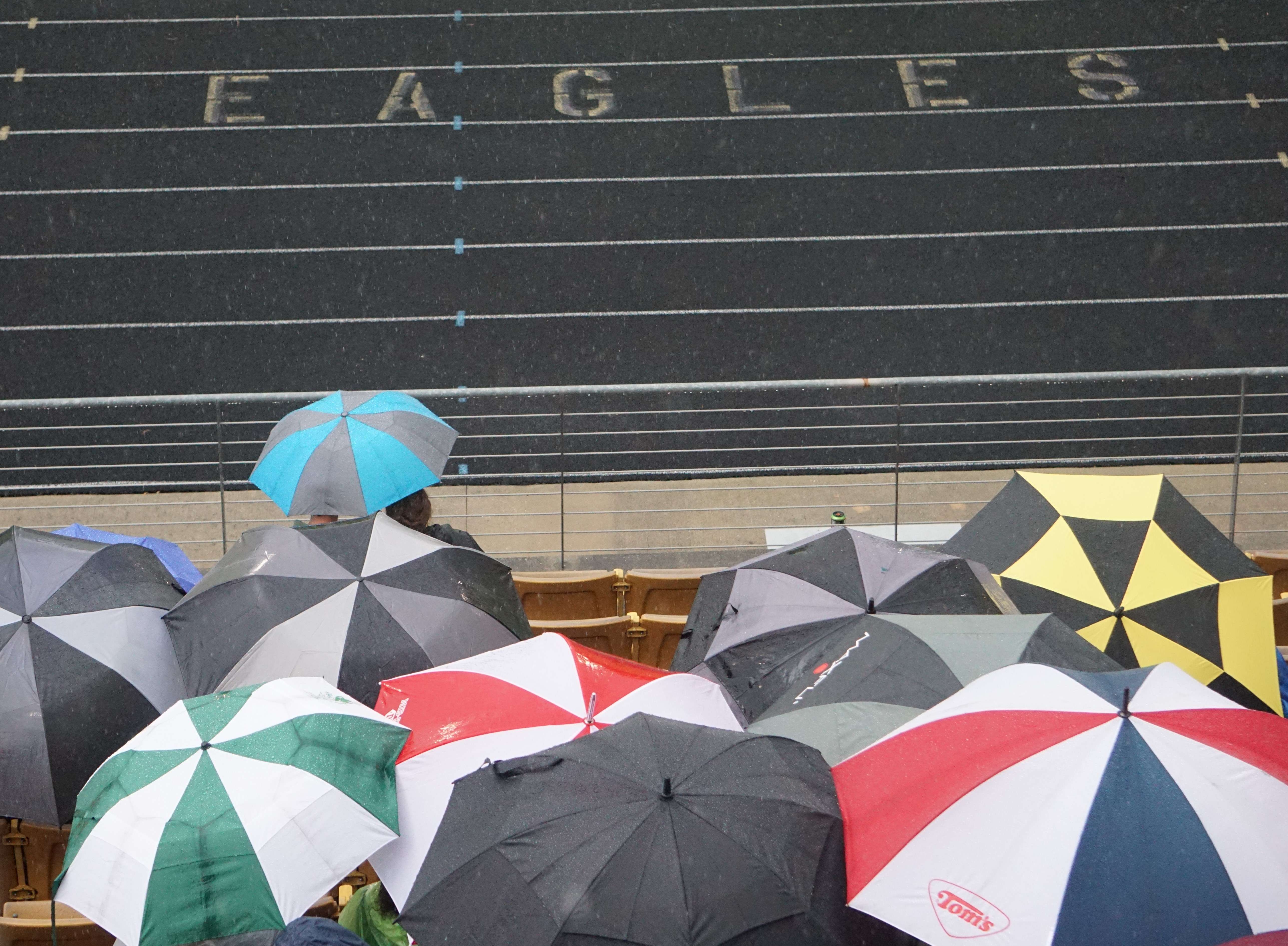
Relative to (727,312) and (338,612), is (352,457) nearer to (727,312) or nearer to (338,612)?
(338,612)

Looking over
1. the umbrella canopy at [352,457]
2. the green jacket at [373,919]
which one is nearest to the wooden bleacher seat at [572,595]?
the umbrella canopy at [352,457]

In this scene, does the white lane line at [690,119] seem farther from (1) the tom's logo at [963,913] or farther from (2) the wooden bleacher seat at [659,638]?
(1) the tom's logo at [963,913]

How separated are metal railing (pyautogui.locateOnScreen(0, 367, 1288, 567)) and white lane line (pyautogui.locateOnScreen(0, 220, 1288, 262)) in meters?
1.29

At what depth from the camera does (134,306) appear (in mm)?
9320

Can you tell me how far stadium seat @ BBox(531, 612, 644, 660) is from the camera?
534 cm

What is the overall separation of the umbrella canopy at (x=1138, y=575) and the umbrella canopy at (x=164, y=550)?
9.73ft

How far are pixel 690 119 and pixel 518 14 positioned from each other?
1.95 metres

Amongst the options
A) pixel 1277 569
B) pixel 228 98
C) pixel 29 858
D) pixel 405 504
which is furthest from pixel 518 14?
pixel 29 858

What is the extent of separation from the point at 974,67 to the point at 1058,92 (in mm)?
705

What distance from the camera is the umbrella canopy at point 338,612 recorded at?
4070 millimetres

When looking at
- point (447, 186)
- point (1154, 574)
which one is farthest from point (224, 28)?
point (1154, 574)

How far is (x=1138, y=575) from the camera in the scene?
4445 millimetres

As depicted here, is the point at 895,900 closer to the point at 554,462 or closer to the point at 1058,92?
the point at 554,462

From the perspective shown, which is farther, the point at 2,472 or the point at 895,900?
the point at 2,472
